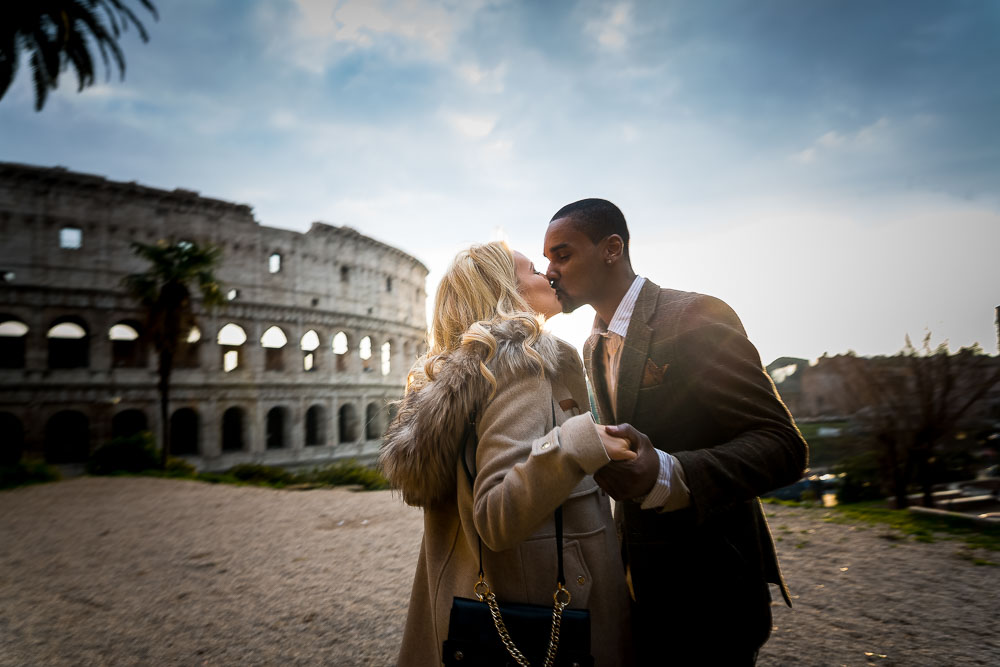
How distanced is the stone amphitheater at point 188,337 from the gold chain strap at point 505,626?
27413 mm

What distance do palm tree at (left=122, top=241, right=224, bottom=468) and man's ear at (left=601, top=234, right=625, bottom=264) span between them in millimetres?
20831

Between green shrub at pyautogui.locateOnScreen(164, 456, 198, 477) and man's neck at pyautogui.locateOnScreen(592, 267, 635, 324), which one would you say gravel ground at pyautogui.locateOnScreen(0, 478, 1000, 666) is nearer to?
man's neck at pyautogui.locateOnScreen(592, 267, 635, 324)

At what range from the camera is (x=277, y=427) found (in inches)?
1239

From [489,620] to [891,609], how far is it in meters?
4.96

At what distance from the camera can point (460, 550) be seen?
185 centimetres

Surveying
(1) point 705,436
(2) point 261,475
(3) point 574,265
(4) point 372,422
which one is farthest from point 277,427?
(1) point 705,436

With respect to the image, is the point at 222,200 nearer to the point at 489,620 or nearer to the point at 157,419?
the point at 157,419

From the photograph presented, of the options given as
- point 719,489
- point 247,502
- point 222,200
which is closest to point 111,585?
point 247,502

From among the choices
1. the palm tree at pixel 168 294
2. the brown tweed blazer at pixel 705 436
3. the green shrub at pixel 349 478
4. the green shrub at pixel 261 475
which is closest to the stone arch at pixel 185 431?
the palm tree at pixel 168 294

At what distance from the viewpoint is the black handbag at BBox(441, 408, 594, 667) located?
1549 mm

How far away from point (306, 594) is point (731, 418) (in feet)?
18.9

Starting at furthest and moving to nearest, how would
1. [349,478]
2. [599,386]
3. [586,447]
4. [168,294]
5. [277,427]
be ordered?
[277,427]
[168,294]
[349,478]
[599,386]
[586,447]

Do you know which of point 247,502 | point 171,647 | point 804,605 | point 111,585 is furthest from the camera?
point 247,502

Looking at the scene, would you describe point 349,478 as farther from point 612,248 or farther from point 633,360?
point 633,360
